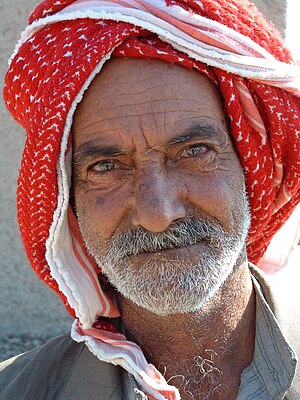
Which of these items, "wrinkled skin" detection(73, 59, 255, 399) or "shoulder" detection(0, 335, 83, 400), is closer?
"wrinkled skin" detection(73, 59, 255, 399)

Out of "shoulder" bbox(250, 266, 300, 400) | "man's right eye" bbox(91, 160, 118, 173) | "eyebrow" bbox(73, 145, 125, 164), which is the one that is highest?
"eyebrow" bbox(73, 145, 125, 164)

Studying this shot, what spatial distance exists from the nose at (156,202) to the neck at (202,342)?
1.24ft

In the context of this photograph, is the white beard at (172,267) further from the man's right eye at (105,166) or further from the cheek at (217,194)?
the man's right eye at (105,166)

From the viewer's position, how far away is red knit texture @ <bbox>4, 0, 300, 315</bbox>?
278 cm

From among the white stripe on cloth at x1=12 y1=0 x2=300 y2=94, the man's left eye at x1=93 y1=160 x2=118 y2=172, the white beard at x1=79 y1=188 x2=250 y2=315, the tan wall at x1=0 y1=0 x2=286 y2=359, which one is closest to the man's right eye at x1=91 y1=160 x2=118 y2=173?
the man's left eye at x1=93 y1=160 x2=118 y2=172

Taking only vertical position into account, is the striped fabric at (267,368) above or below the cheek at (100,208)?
below

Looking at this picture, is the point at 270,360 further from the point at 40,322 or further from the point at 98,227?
the point at 40,322

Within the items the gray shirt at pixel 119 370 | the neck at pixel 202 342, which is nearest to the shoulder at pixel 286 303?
the gray shirt at pixel 119 370

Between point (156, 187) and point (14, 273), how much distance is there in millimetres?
2270

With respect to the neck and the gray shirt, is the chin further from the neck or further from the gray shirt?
the gray shirt

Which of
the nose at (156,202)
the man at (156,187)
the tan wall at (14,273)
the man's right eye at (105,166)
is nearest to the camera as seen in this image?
the nose at (156,202)

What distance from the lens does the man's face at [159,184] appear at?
2.72m

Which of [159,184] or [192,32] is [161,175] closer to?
[159,184]

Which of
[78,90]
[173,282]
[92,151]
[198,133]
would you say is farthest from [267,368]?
[78,90]
